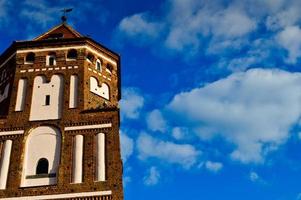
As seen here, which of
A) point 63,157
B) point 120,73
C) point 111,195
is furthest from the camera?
point 120,73

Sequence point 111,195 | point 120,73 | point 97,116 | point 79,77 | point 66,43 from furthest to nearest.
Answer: point 120,73 < point 66,43 < point 79,77 < point 97,116 < point 111,195

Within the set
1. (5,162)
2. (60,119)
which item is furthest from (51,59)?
(5,162)

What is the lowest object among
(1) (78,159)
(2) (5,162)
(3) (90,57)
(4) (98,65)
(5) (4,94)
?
(1) (78,159)

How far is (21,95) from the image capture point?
20797 millimetres

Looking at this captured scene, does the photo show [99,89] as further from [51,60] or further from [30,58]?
[30,58]

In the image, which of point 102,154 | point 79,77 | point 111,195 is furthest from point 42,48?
point 111,195

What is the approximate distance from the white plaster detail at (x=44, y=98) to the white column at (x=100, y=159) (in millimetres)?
1977

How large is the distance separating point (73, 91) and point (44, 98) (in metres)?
1.18

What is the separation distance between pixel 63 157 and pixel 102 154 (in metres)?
1.40

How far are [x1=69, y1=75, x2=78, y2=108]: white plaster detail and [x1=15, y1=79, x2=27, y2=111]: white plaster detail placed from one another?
190cm

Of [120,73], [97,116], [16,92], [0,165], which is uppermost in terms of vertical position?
[120,73]

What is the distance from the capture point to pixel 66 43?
73.9 ft

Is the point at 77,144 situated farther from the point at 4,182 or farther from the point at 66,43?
the point at 66,43

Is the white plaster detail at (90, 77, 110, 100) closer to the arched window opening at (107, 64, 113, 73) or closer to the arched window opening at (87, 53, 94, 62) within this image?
the arched window opening at (87, 53, 94, 62)
